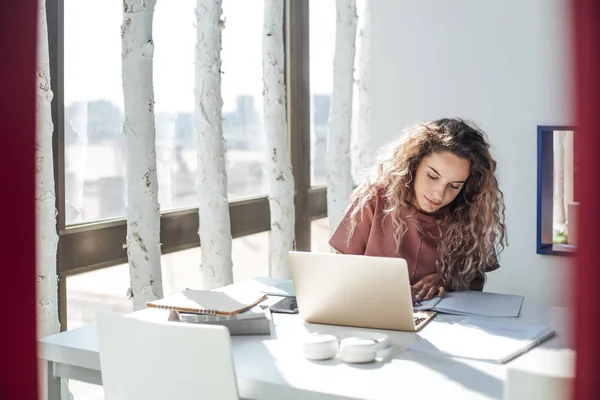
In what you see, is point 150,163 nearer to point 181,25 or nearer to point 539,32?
point 181,25

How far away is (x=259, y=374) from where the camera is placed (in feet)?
5.28

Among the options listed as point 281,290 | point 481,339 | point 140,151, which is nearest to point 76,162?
point 140,151

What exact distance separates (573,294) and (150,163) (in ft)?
9.22

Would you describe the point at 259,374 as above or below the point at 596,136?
below

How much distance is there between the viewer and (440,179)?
2566mm

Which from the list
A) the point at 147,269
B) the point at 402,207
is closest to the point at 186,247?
the point at 147,269

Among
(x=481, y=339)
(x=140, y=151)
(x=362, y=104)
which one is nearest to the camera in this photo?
(x=481, y=339)

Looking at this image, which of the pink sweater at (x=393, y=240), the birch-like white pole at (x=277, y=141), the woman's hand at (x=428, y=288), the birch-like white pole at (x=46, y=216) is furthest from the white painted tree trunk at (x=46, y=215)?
the birch-like white pole at (x=277, y=141)

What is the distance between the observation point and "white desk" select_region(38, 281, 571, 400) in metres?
1.49

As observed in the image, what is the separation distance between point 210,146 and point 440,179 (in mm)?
1305

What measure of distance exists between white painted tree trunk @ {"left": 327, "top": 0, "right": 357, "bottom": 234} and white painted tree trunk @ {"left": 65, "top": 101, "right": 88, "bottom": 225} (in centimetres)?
193

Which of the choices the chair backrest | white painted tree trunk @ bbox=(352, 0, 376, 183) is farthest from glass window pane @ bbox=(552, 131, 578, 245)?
the chair backrest

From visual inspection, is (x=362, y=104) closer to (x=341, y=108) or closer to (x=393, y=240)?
(x=341, y=108)

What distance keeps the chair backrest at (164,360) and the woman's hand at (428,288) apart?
40.9 inches
